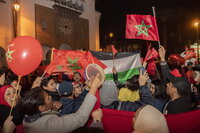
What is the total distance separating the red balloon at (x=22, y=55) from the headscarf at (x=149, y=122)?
226 cm

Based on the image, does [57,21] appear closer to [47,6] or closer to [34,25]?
[47,6]

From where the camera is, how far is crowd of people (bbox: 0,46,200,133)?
6.81 ft

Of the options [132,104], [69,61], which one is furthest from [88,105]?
[69,61]

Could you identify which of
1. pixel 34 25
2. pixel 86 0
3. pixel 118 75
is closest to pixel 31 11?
pixel 34 25

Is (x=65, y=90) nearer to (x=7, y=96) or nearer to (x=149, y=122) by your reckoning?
(x=7, y=96)

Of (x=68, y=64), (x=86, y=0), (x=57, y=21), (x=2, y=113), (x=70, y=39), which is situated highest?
(x=86, y=0)

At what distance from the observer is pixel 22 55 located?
345cm

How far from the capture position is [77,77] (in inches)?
244

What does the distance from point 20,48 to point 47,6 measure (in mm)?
16148

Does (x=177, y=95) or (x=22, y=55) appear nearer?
(x=177, y=95)

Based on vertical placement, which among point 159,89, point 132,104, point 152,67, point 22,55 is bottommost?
point 132,104

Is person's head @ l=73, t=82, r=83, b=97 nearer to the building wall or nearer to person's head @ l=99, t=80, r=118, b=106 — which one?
person's head @ l=99, t=80, r=118, b=106

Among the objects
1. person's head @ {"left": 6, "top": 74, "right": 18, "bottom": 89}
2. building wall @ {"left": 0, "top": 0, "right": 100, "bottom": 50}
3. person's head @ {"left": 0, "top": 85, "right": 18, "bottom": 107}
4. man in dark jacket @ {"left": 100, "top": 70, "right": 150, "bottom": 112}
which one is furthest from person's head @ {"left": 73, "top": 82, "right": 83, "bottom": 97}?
building wall @ {"left": 0, "top": 0, "right": 100, "bottom": 50}

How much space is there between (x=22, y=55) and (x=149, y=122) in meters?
2.43
